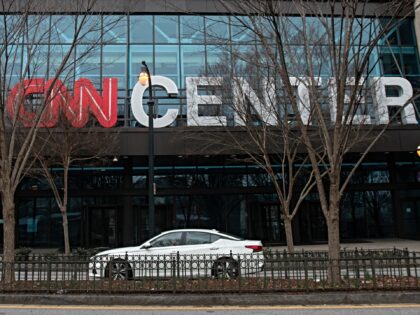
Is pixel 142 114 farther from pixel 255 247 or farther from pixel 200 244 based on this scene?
pixel 255 247

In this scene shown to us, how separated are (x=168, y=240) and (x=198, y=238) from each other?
87 centimetres

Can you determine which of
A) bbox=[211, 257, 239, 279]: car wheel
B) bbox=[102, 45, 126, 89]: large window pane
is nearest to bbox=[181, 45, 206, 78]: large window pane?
bbox=[102, 45, 126, 89]: large window pane

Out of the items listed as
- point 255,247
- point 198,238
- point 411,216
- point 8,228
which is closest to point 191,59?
point 198,238

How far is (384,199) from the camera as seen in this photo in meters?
24.3

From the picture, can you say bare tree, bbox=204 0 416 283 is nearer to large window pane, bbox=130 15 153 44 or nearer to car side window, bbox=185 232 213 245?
car side window, bbox=185 232 213 245

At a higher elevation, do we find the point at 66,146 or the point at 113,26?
the point at 113,26

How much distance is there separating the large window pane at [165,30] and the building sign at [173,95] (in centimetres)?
423

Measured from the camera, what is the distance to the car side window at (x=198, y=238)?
12000 millimetres

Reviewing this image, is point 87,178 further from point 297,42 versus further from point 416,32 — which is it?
point 416,32

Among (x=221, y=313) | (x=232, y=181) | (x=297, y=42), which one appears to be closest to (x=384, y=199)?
(x=232, y=181)

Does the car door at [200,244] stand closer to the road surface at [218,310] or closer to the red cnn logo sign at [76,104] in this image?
the road surface at [218,310]

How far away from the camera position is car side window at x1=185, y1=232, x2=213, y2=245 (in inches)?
472

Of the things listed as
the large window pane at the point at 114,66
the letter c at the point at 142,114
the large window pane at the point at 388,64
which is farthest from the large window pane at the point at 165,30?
the large window pane at the point at 388,64

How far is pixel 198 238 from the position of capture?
1208 centimetres
